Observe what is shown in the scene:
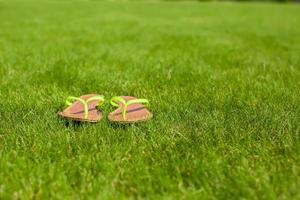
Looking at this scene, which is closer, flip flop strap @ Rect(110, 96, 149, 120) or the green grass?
the green grass

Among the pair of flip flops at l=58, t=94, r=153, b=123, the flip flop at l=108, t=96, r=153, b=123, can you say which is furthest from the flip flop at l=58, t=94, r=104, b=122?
the flip flop at l=108, t=96, r=153, b=123

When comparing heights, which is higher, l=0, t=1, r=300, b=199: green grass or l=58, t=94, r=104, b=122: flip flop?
l=58, t=94, r=104, b=122: flip flop

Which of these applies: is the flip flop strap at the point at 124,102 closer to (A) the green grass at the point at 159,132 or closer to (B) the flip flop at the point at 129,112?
(B) the flip flop at the point at 129,112

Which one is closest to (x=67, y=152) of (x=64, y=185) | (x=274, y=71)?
(x=64, y=185)

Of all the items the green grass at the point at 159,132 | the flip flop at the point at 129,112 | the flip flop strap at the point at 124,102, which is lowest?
the green grass at the point at 159,132

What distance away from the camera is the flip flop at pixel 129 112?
335 centimetres

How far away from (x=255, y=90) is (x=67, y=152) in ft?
7.70

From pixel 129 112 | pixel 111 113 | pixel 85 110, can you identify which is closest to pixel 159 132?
pixel 129 112

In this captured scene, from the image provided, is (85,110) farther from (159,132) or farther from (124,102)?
(159,132)

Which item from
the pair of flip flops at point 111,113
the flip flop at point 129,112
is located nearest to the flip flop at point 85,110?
the pair of flip flops at point 111,113

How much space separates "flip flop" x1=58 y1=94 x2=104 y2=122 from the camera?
10.9 feet

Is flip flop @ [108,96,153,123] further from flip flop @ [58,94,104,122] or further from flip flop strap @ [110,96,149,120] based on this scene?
flip flop @ [58,94,104,122]

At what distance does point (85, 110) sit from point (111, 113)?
0.74 ft

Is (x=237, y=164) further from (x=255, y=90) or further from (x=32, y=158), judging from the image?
(x=255, y=90)
